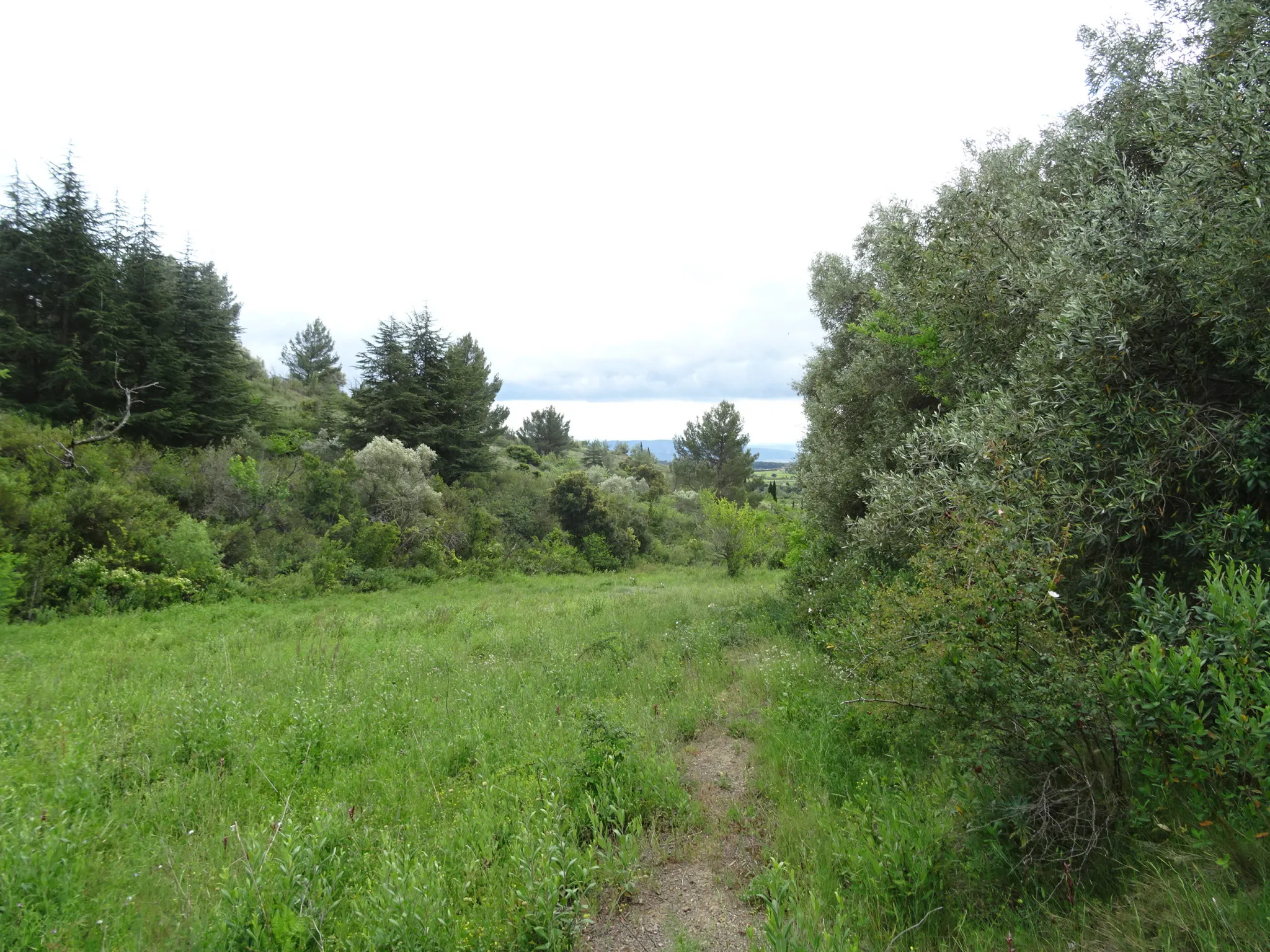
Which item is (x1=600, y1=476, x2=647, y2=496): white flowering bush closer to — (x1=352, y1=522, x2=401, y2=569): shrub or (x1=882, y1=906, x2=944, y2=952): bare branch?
(x1=352, y1=522, x2=401, y2=569): shrub

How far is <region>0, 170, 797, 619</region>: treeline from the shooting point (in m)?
13.2

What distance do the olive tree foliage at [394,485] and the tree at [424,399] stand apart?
311 centimetres

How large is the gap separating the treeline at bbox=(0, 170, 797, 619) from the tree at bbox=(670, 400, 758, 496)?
1198 centimetres

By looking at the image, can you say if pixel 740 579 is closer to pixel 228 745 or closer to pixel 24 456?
pixel 228 745

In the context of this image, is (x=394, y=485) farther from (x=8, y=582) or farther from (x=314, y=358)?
(x=314, y=358)

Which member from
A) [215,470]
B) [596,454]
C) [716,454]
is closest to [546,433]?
[596,454]

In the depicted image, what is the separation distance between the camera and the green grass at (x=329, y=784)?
3281 mm

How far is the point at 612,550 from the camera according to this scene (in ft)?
90.6

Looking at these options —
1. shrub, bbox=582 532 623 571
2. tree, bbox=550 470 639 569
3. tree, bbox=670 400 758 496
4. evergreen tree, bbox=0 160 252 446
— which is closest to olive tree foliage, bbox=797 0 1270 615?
shrub, bbox=582 532 623 571

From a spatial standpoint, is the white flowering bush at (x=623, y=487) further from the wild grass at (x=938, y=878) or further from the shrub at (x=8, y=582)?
the wild grass at (x=938, y=878)

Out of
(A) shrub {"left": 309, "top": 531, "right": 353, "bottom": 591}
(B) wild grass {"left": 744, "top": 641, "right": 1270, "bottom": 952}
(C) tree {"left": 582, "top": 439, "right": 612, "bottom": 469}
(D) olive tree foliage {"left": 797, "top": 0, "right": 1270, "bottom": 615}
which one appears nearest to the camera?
(B) wild grass {"left": 744, "top": 641, "right": 1270, "bottom": 952}

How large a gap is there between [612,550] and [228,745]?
875 inches

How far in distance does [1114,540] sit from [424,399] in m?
27.4

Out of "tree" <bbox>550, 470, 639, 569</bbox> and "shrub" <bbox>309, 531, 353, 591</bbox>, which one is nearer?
"shrub" <bbox>309, 531, 353, 591</bbox>
